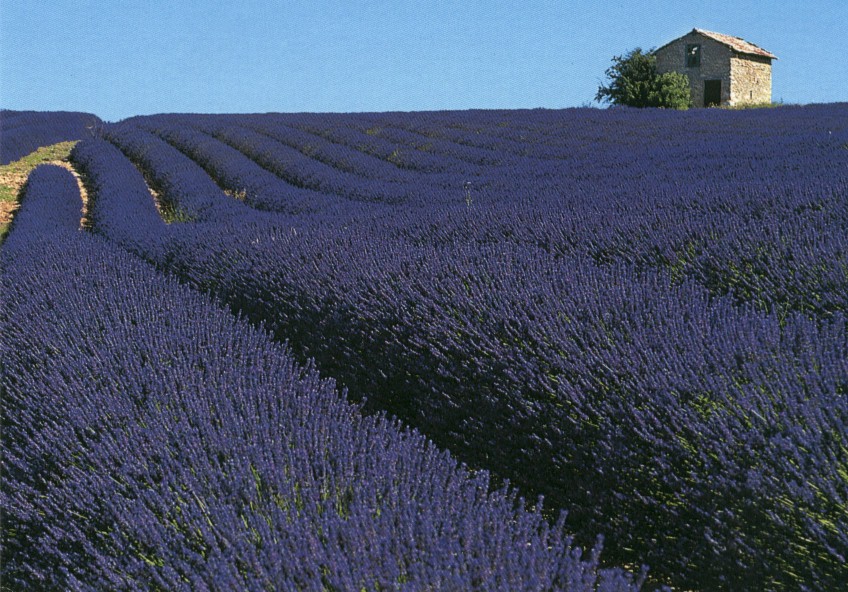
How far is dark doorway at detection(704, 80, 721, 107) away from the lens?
31.3 m

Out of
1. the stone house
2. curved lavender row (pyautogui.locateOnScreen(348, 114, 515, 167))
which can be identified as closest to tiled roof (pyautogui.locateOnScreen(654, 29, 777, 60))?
the stone house

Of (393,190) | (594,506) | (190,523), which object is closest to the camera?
(190,523)

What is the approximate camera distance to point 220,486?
2234 mm

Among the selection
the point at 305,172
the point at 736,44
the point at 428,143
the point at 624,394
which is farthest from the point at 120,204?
the point at 736,44

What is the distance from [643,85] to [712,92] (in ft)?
12.8

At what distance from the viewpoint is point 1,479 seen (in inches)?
111

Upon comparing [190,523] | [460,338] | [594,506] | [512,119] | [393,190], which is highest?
[512,119]

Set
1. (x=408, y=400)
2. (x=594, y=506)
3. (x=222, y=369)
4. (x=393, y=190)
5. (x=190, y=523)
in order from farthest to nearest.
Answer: (x=393, y=190) → (x=408, y=400) → (x=222, y=369) → (x=594, y=506) → (x=190, y=523)

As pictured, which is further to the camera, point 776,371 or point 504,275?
point 504,275

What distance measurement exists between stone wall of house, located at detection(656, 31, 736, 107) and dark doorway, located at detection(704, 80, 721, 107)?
0.14m

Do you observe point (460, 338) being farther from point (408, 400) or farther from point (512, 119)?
point (512, 119)

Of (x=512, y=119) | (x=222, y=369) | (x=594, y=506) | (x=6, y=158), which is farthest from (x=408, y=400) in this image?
(x=6, y=158)

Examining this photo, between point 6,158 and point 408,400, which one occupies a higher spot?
point 6,158

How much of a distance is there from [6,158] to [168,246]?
14.0m
